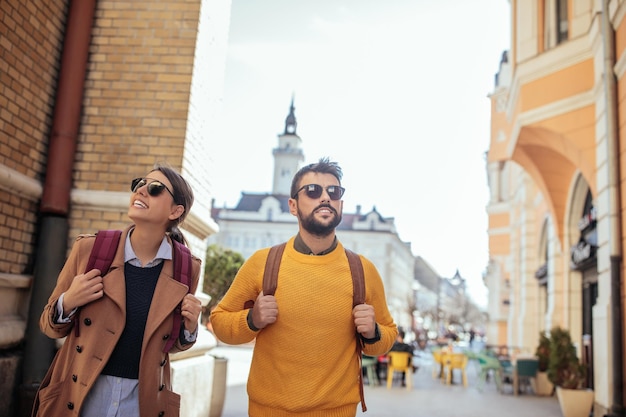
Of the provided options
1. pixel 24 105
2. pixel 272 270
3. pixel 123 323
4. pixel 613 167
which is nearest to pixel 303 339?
pixel 272 270

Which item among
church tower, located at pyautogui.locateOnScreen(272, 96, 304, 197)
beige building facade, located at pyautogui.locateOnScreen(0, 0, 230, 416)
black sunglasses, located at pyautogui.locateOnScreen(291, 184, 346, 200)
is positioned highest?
church tower, located at pyautogui.locateOnScreen(272, 96, 304, 197)

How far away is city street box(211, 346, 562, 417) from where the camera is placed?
32.0 ft

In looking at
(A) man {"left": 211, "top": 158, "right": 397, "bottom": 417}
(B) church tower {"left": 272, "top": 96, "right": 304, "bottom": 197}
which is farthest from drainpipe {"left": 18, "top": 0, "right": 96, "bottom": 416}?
(B) church tower {"left": 272, "top": 96, "right": 304, "bottom": 197}

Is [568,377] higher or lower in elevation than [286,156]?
lower

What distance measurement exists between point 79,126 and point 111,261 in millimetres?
3762

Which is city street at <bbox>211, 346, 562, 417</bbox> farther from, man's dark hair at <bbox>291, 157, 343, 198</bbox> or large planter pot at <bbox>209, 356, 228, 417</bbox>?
man's dark hair at <bbox>291, 157, 343, 198</bbox>

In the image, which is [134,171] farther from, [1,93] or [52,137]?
[1,93]

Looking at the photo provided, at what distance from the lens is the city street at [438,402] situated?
384 inches

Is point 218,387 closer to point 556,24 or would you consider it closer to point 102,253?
point 102,253

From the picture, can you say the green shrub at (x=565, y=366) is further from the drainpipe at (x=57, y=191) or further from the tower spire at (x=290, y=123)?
the tower spire at (x=290, y=123)

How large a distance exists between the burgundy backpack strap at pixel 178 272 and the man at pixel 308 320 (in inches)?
10.4

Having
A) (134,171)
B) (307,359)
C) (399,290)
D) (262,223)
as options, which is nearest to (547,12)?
(134,171)

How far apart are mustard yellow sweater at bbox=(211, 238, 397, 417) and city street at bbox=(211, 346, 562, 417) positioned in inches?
217

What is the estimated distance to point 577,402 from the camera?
9391 millimetres
